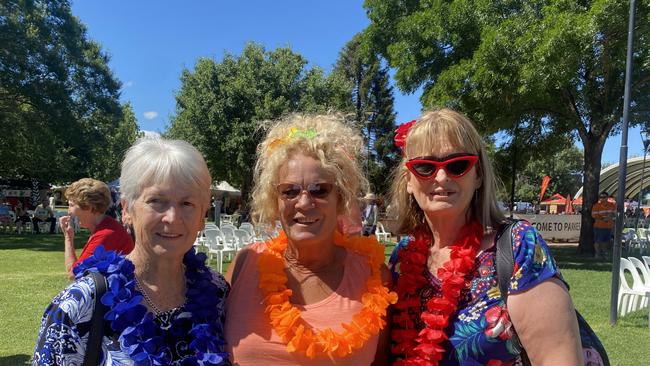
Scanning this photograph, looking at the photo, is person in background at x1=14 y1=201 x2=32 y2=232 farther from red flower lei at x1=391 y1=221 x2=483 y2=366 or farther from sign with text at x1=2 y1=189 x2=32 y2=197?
red flower lei at x1=391 y1=221 x2=483 y2=366

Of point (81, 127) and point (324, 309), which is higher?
point (81, 127)

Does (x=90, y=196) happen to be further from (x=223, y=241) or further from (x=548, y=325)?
(x=223, y=241)

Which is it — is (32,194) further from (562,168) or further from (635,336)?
(562,168)

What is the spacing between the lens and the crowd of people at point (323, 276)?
5.40 feet

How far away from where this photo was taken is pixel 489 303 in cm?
182

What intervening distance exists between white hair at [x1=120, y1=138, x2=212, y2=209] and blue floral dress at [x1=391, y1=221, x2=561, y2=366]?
105 centimetres

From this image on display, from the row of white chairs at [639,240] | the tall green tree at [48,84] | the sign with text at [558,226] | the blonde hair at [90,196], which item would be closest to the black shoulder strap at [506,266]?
the blonde hair at [90,196]

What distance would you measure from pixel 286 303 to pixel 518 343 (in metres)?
0.87

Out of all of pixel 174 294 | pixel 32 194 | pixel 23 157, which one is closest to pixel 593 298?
pixel 174 294

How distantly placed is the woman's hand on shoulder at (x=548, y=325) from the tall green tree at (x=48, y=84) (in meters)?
20.7

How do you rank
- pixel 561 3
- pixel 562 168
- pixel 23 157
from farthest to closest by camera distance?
pixel 562 168
pixel 23 157
pixel 561 3

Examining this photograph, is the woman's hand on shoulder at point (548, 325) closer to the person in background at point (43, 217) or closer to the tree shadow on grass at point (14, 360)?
the tree shadow on grass at point (14, 360)

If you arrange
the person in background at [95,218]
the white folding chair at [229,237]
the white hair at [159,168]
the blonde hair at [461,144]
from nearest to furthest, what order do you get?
the white hair at [159,168]
the blonde hair at [461,144]
the person in background at [95,218]
the white folding chair at [229,237]

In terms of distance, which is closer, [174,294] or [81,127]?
[174,294]
